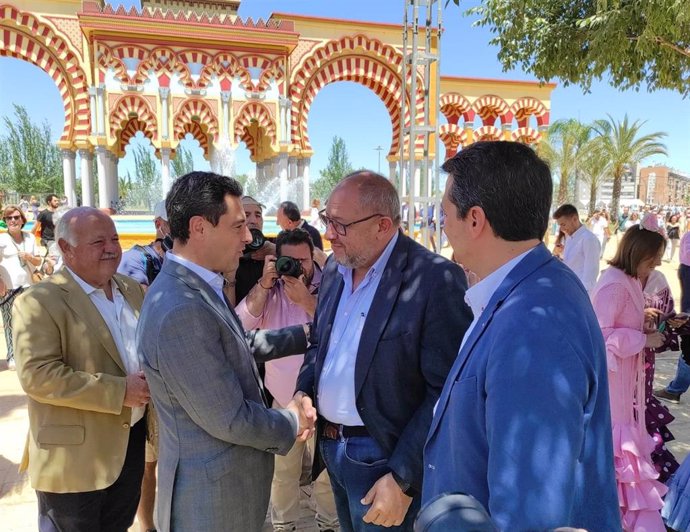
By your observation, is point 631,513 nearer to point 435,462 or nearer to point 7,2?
point 435,462

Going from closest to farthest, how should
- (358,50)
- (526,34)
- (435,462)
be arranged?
(435,462), (526,34), (358,50)

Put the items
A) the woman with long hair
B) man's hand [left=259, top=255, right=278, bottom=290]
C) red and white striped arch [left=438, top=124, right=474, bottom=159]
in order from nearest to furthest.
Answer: man's hand [left=259, top=255, right=278, bottom=290], the woman with long hair, red and white striped arch [left=438, top=124, right=474, bottom=159]

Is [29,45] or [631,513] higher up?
[29,45]

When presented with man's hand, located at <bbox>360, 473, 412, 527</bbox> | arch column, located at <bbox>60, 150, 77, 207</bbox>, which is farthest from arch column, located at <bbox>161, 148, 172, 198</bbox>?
man's hand, located at <bbox>360, 473, 412, 527</bbox>

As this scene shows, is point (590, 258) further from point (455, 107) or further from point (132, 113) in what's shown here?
point (455, 107)

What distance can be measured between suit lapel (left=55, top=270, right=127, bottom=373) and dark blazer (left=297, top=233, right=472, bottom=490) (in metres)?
1.17

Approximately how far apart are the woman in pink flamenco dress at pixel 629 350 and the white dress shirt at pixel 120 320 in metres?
2.64

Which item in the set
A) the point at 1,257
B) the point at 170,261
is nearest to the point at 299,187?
the point at 1,257

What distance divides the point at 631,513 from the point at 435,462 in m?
2.33

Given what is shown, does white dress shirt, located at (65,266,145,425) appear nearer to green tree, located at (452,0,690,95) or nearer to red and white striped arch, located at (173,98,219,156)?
green tree, located at (452,0,690,95)

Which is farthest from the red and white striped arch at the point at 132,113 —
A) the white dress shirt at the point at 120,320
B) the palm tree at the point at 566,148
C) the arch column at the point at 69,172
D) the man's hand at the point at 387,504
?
the palm tree at the point at 566,148

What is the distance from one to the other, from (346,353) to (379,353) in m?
0.16

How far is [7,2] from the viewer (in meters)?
12.9

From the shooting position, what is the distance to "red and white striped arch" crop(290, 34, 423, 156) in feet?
50.1
